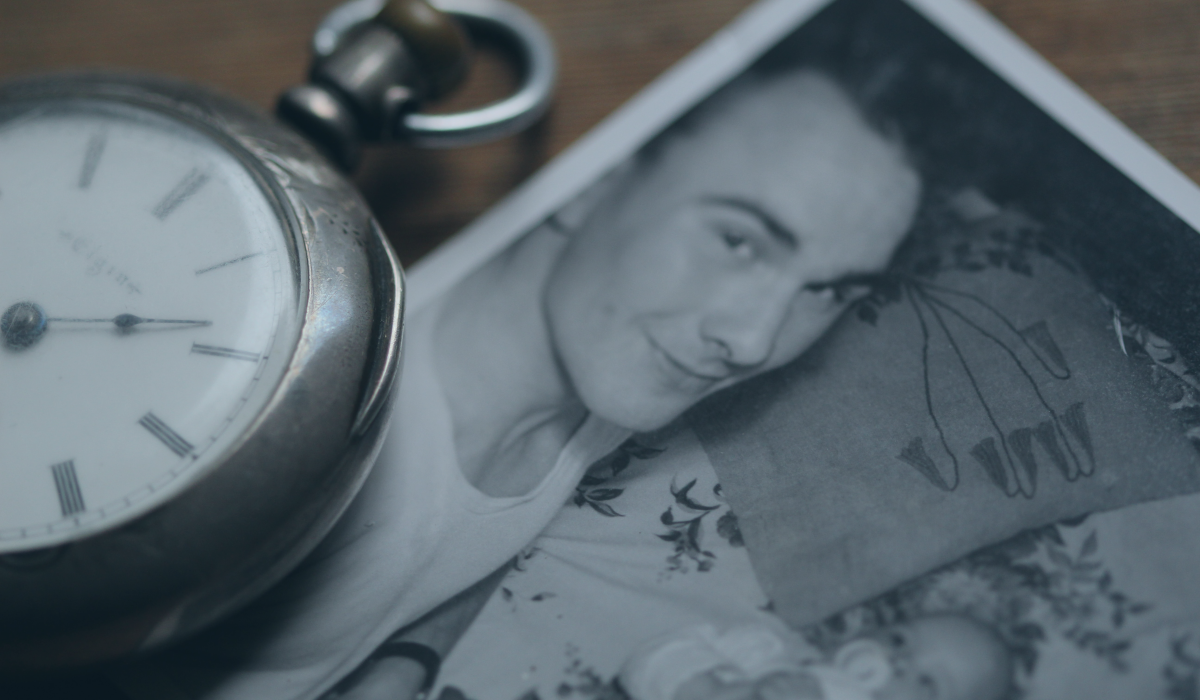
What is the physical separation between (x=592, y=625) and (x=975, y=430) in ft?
0.83

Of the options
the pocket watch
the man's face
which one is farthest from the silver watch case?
the man's face

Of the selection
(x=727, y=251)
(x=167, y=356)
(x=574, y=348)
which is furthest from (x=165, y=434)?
(x=727, y=251)

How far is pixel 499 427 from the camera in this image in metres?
0.60

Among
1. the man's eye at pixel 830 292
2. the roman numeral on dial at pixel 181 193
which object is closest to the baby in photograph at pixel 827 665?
the man's eye at pixel 830 292

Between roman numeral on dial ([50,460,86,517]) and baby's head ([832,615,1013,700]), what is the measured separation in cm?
39

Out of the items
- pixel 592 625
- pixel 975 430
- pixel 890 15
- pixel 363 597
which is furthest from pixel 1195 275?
pixel 363 597

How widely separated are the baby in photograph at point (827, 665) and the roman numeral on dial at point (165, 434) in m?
0.26

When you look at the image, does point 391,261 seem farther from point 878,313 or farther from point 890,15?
point 890,15

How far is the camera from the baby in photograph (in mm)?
472

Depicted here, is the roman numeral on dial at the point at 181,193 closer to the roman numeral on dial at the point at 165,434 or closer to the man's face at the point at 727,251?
the roman numeral on dial at the point at 165,434

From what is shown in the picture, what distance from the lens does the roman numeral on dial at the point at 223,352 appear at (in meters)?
0.47

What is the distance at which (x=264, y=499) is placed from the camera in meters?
0.45

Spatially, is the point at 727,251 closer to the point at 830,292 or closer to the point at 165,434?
the point at 830,292

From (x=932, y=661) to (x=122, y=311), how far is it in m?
0.47
